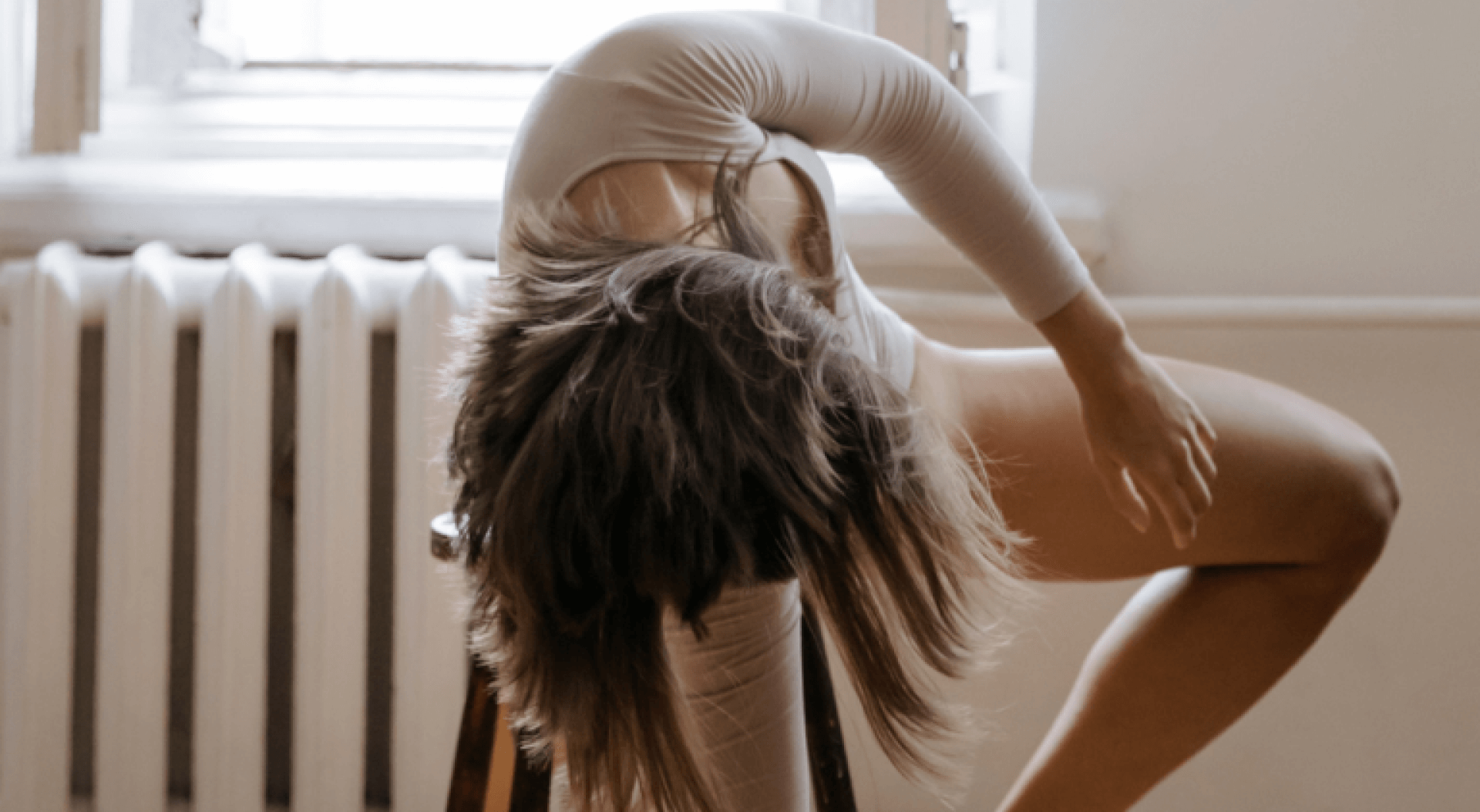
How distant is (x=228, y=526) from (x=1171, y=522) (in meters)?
0.91

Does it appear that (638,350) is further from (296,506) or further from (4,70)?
(4,70)

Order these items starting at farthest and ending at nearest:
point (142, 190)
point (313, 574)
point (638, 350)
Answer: point (142, 190), point (313, 574), point (638, 350)

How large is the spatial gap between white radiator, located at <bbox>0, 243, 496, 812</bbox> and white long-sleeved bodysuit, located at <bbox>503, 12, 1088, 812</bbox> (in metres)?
0.55

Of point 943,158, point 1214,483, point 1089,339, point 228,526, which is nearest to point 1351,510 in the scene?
point 1214,483

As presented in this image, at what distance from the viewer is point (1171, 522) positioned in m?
0.64

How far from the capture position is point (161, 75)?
1.40 m

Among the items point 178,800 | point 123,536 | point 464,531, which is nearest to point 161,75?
point 123,536

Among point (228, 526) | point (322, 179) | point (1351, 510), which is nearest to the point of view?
point (1351, 510)

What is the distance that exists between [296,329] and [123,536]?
0.28 meters

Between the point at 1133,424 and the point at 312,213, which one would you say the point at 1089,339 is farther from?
the point at 312,213

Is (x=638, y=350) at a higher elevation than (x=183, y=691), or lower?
A: higher

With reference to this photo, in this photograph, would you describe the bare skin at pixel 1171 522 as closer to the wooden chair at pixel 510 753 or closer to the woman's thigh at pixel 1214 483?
the woman's thigh at pixel 1214 483

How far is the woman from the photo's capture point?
39 cm

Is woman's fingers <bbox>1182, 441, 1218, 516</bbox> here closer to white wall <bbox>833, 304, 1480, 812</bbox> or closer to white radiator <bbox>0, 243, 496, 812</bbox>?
white wall <bbox>833, 304, 1480, 812</bbox>
